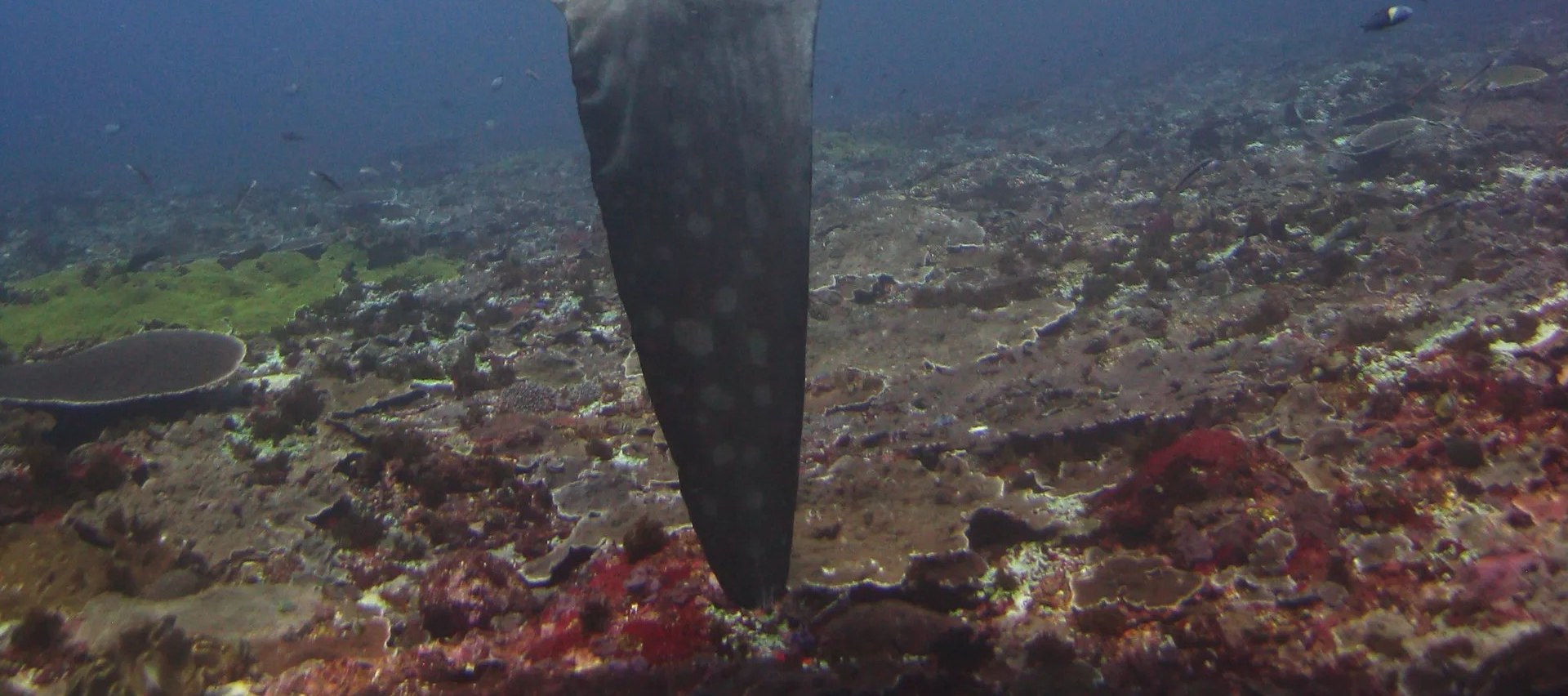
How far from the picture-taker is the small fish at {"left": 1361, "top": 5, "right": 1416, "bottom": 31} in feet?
31.7

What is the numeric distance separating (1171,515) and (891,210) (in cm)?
919

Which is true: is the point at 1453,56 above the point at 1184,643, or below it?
below

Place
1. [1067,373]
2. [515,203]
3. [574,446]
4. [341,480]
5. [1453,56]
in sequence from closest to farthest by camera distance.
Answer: [341,480] → [574,446] → [1067,373] → [515,203] → [1453,56]

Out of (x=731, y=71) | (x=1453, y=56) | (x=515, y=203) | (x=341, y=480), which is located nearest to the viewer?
(x=731, y=71)

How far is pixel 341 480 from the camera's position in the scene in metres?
5.29

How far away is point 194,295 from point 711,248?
11.7m

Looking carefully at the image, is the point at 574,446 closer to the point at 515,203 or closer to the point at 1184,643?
the point at 1184,643

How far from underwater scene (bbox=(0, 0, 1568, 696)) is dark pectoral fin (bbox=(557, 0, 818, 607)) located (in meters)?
0.01

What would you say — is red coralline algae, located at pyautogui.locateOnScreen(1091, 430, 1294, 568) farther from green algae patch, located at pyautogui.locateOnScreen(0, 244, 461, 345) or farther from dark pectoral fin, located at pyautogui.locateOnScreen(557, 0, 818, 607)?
green algae patch, located at pyautogui.locateOnScreen(0, 244, 461, 345)

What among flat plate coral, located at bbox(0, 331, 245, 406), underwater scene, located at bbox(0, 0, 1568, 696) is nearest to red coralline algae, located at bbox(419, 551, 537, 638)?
underwater scene, located at bbox(0, 0, 1568, 696)

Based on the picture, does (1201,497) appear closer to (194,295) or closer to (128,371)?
(128,371)

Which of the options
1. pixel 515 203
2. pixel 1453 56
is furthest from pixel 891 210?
A: pixel 1453 56

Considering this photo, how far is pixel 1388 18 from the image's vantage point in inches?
389

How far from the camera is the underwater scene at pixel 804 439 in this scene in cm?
239
